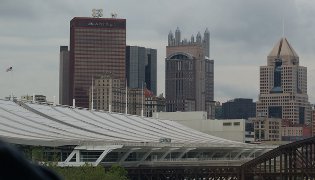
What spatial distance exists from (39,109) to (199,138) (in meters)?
23.6

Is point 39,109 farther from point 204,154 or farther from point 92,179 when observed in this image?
point 92,179

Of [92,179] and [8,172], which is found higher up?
[8,172]

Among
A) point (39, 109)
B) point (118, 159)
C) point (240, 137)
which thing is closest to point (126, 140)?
point (118, 159)

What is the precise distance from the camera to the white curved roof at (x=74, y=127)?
87125 mm

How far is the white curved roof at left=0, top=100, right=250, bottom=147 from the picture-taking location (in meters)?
87.1

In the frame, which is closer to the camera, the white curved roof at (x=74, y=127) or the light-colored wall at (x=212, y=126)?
the white curved roof at (x=74, y=127)

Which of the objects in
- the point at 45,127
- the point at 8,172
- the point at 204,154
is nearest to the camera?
the point at 8,172

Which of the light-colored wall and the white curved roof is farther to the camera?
the light-colored wall

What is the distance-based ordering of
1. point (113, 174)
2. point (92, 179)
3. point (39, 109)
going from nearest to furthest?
point (92, 179) → point (113, 174) → point (39, 109)

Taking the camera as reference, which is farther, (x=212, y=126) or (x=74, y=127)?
(x=212, y=126)

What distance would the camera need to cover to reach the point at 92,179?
207ft

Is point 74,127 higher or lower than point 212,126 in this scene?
higher

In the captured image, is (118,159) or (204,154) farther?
(204,154)

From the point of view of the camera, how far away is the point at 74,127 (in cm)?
10025
